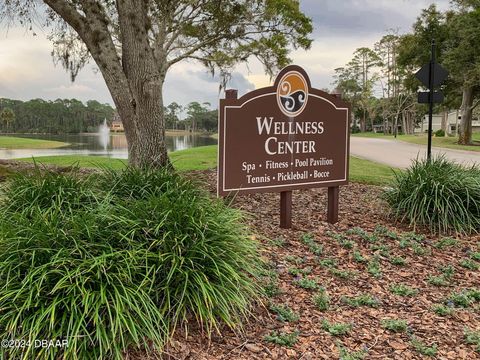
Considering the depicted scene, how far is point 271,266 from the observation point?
409 centimetres

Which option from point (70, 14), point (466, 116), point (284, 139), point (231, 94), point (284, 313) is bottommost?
point (284, 313)

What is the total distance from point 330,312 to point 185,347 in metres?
1.27

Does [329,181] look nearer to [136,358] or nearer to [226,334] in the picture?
[226,334]

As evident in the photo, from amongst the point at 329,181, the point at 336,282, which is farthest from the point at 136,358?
the point at 329,181

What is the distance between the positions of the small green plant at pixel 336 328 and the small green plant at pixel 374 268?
1153 mm

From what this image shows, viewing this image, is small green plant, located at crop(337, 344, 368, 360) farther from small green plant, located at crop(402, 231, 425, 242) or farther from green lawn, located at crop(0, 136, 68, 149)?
green lawn, located at crop(0, 136, 68, 149)

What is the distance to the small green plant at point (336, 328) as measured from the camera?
3.11m

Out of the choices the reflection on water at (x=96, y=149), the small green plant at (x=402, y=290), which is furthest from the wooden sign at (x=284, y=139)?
the reflection on water at (x=96, y=149)

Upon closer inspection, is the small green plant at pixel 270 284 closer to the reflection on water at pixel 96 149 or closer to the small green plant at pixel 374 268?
the small green plant at pixel 374 268

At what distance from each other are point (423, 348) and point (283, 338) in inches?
38.7

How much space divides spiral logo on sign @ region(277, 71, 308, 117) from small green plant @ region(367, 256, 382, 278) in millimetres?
1943

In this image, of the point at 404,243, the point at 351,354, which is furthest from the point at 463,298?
the point at 351,354

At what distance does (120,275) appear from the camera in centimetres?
279

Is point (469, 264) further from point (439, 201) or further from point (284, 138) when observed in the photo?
point (284, 138)
